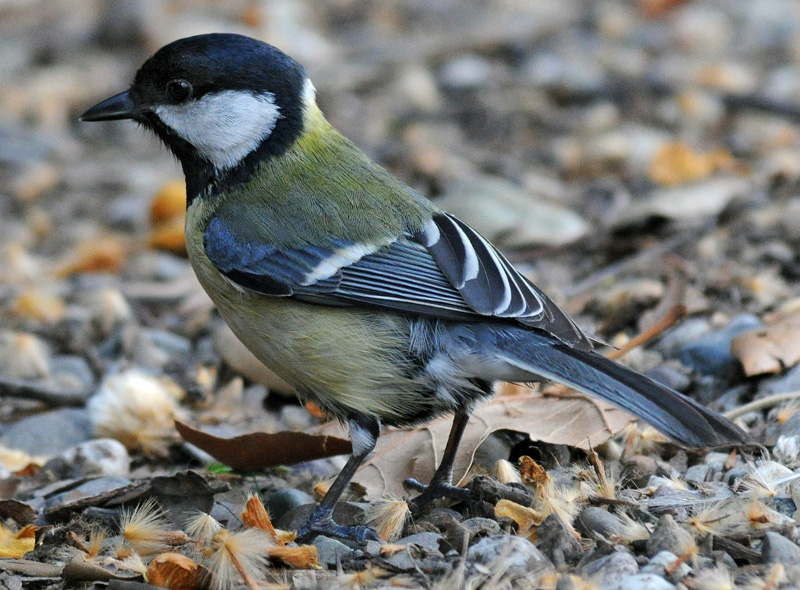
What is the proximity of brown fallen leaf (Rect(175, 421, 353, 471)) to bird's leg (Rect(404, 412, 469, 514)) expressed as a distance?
30 centimetres

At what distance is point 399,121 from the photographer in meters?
7.36

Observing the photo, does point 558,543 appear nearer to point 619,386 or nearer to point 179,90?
point 619,386

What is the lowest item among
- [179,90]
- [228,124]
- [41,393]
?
[41,393]

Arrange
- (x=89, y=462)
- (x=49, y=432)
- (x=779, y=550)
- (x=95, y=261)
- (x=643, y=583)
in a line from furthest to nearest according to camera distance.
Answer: (x=95, y=261) < (x=49, y=432) < (x=89, y=462) < (x=779, y=550) < (x=643, y=583)

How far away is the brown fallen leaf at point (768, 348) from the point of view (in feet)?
11.7

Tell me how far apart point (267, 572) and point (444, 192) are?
11.3ft

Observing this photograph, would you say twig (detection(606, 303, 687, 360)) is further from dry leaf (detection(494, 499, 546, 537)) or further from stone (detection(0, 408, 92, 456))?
stone (detection(0, 408, 92, 456))

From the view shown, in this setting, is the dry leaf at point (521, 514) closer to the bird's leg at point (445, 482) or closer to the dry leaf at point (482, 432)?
the bird's leg at point (445, 482)

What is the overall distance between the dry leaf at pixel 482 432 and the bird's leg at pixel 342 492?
23 cm

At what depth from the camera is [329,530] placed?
2926 millimetres

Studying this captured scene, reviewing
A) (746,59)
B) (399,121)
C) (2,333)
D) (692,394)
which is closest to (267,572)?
(692,394)

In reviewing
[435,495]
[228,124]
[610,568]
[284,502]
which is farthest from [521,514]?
[228,124]

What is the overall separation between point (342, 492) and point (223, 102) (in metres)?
1.38

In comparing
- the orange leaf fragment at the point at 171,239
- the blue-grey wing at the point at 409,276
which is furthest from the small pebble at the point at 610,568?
the orange leaf fragment at the point at 171,239
